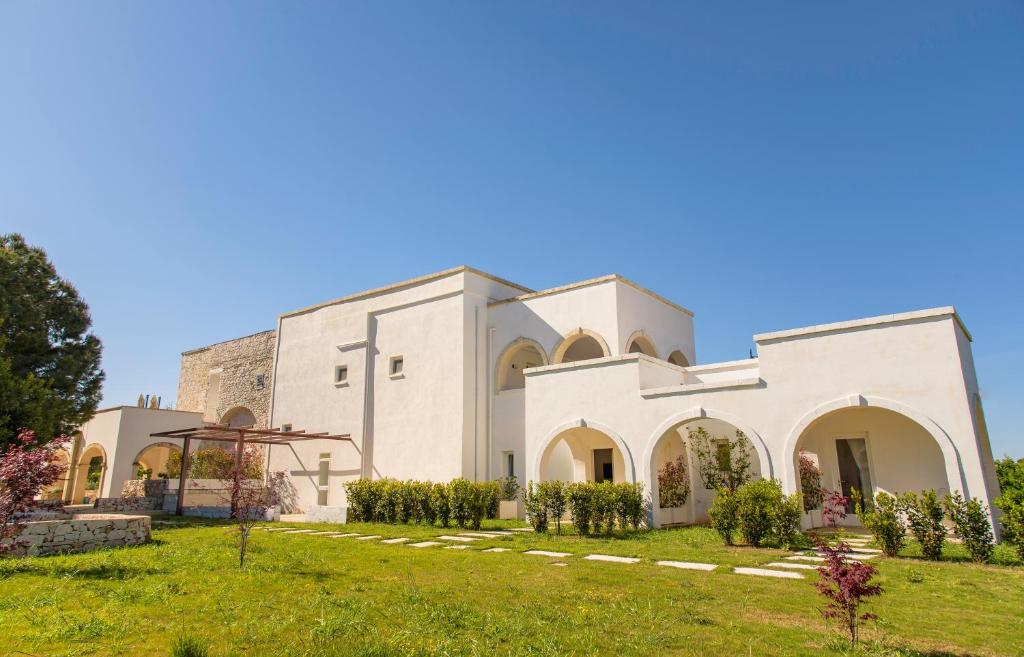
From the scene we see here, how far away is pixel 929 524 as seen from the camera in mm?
8930

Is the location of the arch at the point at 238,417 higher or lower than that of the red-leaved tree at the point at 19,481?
higher

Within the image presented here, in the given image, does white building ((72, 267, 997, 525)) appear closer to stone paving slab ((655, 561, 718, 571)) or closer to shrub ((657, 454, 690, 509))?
shrub ((657, 454, 690, 509))

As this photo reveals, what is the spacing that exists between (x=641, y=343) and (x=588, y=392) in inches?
188

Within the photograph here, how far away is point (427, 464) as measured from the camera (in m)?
18.5

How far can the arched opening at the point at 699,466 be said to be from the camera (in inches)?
572

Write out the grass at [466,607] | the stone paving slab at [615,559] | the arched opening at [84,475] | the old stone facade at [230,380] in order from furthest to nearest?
the old stone facade at [230,380] → the arched opening at [84,475] → the stone paving slab at [615,559] → the grass at [466,607]

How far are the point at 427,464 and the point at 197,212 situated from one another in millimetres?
9828

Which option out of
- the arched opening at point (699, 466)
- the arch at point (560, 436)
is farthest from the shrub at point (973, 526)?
the arch at point (560, 436)

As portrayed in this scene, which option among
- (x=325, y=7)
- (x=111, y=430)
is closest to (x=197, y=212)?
(x=325, y=7)

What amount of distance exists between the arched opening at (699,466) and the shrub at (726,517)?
3.47 metres

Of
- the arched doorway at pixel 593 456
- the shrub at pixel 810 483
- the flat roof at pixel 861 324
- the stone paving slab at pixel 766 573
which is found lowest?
the stone paving slab at pixel 766 573

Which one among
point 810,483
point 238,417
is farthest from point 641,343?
point 238,417

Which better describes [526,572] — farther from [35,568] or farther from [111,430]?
[111,430]

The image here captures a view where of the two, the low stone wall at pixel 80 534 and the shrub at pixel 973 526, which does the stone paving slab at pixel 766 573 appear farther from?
the low stone wall at pixel 80 534
